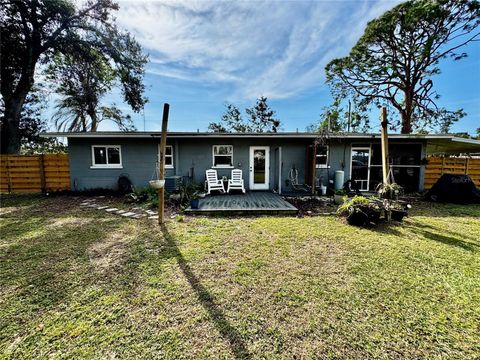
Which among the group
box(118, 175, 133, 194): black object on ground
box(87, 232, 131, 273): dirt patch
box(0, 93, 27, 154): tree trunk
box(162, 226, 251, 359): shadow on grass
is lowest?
box(162, 226, 251, 359): shadow on grass

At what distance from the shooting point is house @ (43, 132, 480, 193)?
8133mm

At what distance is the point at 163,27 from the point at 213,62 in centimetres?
464

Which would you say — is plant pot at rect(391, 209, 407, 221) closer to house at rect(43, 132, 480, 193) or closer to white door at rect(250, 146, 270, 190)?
house at rect(43, 132, 480, 193)

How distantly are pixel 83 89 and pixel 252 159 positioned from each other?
15.2 meters

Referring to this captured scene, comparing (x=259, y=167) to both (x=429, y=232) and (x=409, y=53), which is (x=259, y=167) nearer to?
(x=429, y=232)

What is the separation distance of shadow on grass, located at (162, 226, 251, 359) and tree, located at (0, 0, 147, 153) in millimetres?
14263

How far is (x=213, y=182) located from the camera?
7762 mm

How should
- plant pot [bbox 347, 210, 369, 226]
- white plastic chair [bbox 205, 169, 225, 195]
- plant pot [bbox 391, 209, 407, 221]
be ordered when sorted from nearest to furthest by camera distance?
plant pot [bbox 347, 210, 369, 226] → plant pot [bbox 391, 209, 407, 221] → white plastic chair [bbox 205, 169, 225, 195]

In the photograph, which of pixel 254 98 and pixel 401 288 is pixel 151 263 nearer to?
pixel 401 288

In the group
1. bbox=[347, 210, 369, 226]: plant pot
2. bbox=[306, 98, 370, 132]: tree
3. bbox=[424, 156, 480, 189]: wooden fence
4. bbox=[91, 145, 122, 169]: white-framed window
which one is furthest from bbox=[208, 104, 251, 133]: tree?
bbox=[347, 210, 369, 226]: plant pot

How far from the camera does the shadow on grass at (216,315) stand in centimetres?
152

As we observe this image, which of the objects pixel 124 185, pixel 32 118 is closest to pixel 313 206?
pixel 124 185

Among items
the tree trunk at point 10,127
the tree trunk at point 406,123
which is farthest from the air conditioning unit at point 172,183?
the tree trunk at point 406,123

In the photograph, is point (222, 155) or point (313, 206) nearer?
point (313, 206)
